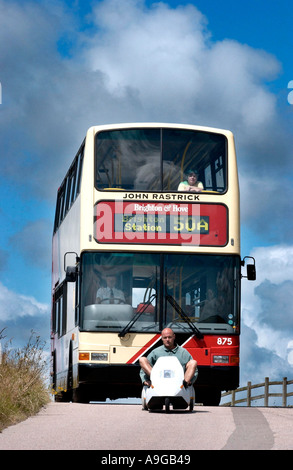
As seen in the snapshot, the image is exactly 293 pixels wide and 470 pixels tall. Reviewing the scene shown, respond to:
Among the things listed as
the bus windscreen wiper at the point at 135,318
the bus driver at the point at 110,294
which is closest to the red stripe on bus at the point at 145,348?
the bus windscreen wiper at the point at 135,318

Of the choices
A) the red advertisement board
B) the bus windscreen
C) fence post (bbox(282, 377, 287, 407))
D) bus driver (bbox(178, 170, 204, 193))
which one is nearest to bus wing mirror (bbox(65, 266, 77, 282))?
the red advertisement board

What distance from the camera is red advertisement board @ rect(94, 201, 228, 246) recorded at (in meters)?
18.1

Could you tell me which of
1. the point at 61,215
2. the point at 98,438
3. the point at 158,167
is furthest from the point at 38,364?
the point at 61,215

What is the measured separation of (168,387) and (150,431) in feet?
9.73

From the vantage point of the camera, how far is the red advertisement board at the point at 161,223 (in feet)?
59.5

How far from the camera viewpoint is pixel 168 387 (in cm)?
1409

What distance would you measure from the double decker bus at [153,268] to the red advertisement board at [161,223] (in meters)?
0.02

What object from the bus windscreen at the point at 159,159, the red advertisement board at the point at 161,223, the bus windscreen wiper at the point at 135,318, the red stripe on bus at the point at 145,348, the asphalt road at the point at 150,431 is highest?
the bus windscreen at the point at 159,159

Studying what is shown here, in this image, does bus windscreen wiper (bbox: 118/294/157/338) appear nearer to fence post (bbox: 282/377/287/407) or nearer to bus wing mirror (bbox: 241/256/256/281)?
bus wing mirror (bbox: 241/256/256/281)

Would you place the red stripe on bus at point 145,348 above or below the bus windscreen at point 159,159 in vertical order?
below

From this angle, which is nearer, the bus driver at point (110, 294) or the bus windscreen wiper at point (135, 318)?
the bus windscreen wiper at point (135, 318)

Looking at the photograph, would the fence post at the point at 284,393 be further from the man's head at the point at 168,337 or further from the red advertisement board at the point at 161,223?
the man's head at the point at 168,337

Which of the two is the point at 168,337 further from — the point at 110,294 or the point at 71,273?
the point at 71,273
